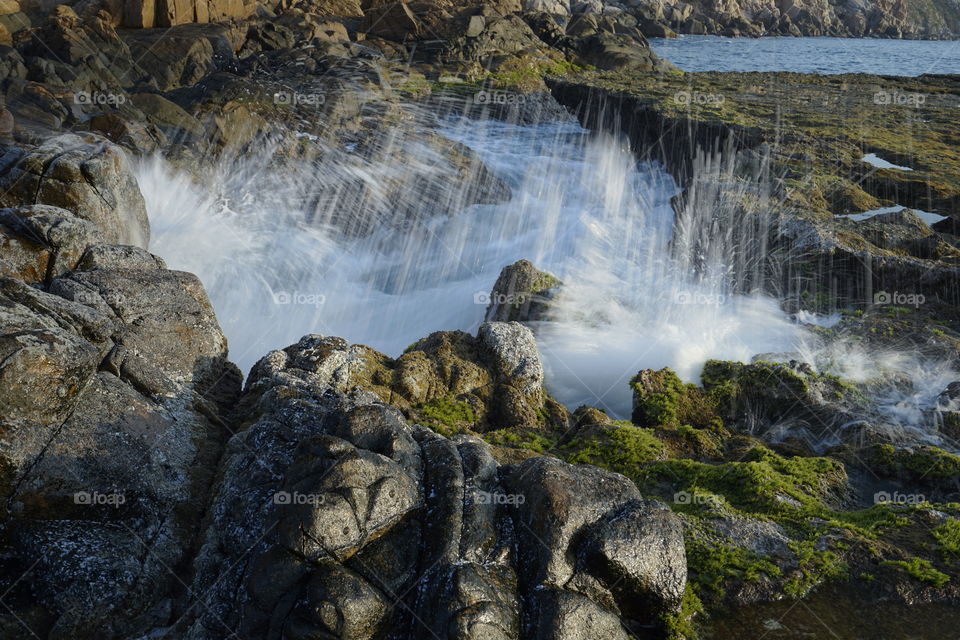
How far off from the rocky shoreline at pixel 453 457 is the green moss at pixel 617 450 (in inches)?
1.3

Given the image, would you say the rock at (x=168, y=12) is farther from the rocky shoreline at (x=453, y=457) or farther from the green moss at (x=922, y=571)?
the green moss at (x=922, y=571)

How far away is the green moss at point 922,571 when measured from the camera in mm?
6047

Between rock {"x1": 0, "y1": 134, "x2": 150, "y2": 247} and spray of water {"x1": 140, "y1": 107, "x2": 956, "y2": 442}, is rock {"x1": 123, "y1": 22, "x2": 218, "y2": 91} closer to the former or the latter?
spray of water {"x1": 140, "y1": 107, "x2": 956, "y2": 442}

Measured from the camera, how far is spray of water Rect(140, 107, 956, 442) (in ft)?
39.3

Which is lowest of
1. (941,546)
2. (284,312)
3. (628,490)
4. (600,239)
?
(284,312)

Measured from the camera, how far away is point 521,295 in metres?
12.8

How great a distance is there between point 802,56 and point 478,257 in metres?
43.8

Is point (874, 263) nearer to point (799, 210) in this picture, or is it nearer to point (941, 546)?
point (799, 210)

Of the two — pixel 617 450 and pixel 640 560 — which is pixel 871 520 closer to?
pixel 617 450

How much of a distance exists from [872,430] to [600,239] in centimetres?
861

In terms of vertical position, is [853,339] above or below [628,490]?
below

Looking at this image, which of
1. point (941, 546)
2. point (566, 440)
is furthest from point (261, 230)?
point (941, 546)

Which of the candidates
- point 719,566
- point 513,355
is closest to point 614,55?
point 513,355

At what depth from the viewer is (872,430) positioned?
902cm
